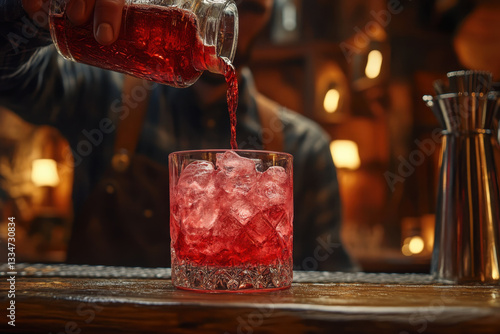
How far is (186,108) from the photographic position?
278cm

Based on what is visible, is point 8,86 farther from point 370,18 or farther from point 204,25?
point 370,18

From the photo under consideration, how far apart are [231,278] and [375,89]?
10.2 ft

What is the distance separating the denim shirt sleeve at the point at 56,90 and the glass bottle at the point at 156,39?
63cm

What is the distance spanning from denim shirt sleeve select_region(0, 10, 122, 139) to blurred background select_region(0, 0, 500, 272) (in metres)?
1.17

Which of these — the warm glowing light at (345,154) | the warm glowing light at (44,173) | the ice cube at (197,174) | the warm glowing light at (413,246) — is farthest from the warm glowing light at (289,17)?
the ice cube at (197,174)

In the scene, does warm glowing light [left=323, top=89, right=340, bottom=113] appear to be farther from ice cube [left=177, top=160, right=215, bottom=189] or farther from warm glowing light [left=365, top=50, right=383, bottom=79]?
ice cube [left=177, top=160, right=215, bottom=189]

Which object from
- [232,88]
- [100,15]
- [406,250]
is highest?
[100,15]

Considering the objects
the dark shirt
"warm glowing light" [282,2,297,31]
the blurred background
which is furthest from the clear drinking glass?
"warm glowing light" [282,2,297,31]

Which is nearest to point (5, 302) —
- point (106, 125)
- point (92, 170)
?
point (106, 125)

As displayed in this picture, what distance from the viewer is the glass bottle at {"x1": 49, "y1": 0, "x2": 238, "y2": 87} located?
111cm

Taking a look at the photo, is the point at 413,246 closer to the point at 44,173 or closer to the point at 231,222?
the point at 44,173

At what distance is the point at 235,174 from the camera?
3.31 feet

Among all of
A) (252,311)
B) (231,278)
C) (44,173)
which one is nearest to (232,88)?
(231,278)

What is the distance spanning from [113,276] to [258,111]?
185 centimetres
